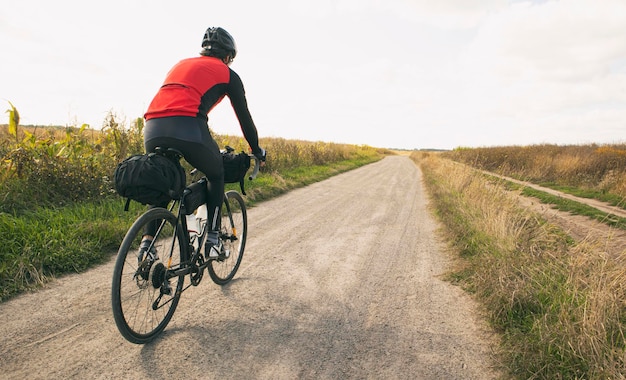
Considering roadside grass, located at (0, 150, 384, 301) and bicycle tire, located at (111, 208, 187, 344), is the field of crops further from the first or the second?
bicycle tire, located at (111, 208, 187, 344)

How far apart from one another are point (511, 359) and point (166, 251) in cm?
276

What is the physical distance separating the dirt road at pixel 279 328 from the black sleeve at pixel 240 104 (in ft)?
5.57

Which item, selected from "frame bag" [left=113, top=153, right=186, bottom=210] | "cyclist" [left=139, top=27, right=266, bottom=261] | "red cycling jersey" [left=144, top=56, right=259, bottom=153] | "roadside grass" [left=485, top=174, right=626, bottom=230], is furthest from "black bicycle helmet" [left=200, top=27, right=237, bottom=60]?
"roadside grass" [left=485, top=174, right=626, bottom=230]

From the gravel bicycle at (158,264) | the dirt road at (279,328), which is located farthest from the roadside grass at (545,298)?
the gravel bicycle at (158,264)

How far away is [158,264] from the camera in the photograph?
2664 millimetres

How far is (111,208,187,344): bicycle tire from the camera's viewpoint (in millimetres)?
2336

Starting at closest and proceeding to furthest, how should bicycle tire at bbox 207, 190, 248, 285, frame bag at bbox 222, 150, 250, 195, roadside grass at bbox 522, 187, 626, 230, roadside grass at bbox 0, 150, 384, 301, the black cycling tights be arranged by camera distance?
1. the black cycling tights
2. frame bag at bbox 222, 150, 250, 195
3. roadside grass at bbox 0, 150, 384, 301
4. bicycle tire at bbox 207, 190, 248, 285
5. roadside grass at bbox 522, 187, 626, 230

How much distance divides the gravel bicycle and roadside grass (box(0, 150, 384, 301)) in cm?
158

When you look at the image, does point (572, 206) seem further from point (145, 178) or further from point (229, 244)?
point (145, 178)

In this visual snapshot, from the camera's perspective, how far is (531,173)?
18.5m

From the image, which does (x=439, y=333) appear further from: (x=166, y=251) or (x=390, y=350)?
(x=166, y=251)

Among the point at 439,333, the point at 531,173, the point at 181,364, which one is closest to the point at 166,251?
the point at 181,364

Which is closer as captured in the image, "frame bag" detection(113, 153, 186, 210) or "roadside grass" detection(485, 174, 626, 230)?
"frame bag" detection(113, 153, 186, 210)

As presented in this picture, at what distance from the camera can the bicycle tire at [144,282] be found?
2.34m
